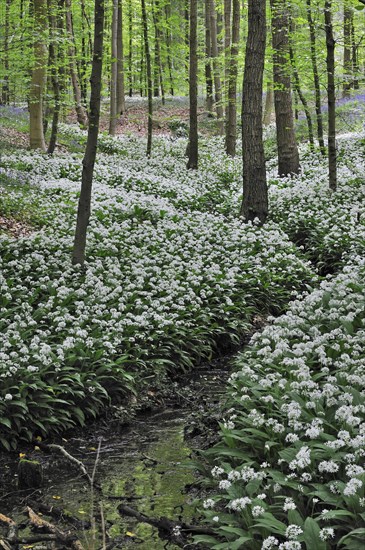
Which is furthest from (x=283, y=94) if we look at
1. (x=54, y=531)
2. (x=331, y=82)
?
(x=54, y=531)

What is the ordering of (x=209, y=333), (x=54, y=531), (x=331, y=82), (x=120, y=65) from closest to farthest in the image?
1. (x=54, y=531)
2. (x=209, y=333)
3. (x=331, y=82)
4. (x=120, y=65)

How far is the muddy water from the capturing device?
488 centimetres

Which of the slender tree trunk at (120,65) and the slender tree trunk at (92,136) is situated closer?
the slender tree trunk at (92,136)

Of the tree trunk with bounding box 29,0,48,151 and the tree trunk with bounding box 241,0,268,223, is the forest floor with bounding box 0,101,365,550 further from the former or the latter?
the tree trunk with bounding box 29,0,48,151

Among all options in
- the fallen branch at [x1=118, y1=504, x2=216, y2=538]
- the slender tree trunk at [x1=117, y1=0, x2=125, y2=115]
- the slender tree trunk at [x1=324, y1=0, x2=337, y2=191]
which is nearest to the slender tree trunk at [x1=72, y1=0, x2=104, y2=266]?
the fallen branch at [x1=118, y1=504, x2=216, y2=538]

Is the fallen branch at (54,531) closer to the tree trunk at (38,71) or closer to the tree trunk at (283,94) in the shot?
the tree trunk at (283,94)

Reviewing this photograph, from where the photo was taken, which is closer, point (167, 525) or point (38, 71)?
point (167, 525)

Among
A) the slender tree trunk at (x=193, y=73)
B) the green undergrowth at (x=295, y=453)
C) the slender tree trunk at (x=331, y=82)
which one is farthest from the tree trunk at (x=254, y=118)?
the green undergrowth at (x=295, y=453)

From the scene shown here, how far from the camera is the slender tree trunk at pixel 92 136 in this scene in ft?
32.5

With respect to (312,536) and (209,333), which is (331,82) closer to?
(209,333)

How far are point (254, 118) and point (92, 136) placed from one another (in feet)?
17.1

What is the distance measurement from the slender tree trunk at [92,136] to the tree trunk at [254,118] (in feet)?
15.1

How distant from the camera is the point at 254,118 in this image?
45.7 ft

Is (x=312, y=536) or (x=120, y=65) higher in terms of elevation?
(x=120, y=65)
